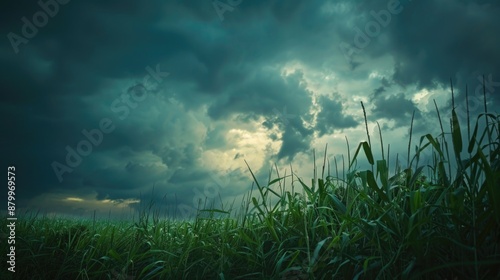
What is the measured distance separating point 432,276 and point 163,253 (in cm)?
283

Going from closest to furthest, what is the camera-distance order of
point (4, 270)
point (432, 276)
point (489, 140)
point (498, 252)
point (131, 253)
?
1. point (498, 252)
2. point (432, 276)
3. point (489, 140)
4. point (131, 253)
5. point (4, 270)

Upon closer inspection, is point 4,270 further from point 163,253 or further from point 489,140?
point 489,140

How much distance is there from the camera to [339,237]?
10.4 feet

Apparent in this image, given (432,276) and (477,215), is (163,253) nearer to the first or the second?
(432,276)

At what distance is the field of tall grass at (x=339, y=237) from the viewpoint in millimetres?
2666

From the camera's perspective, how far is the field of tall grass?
2666 mm

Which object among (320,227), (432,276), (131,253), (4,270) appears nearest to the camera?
(432,276)

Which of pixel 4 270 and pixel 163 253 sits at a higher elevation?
pixel 163 253

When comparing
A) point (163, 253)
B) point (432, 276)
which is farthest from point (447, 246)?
point (163, 253)

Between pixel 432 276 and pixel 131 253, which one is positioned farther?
pixel 131 253

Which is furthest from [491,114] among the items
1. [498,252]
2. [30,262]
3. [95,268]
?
[30,262]

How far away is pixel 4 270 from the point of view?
14.8ft

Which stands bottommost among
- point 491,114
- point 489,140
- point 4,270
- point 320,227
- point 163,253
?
point 4,270

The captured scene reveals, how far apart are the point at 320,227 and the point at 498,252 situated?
5.44 ft
